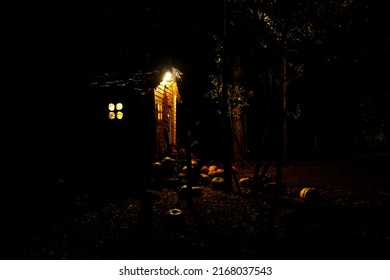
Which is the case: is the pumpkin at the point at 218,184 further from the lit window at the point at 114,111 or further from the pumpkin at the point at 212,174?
the lit window at the point at 114,111

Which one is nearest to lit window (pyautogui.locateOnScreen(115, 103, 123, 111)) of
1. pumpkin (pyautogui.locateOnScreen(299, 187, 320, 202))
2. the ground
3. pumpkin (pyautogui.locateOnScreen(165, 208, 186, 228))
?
the ground

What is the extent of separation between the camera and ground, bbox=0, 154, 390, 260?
5531mm

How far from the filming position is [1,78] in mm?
10805

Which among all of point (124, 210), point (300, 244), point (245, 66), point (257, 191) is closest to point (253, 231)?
point (300, 244)

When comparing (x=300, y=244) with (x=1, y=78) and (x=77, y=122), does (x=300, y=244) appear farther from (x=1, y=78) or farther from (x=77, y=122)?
(x=1, y=78)

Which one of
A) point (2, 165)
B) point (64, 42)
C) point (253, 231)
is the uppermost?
point (64, 42)

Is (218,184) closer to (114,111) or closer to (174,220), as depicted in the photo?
(174,220)

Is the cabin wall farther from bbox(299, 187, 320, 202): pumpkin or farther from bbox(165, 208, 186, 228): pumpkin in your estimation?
bbox(165, 208, 186, 228): pumpkin

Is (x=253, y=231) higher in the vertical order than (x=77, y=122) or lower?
lower

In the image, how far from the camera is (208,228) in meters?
6.86

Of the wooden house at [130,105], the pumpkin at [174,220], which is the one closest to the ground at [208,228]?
the pumpkin at [174,220]

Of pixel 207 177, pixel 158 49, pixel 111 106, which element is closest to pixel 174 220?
pixel 207 177

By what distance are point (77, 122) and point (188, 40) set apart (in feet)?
19.9

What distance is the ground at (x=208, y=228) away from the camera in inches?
218
